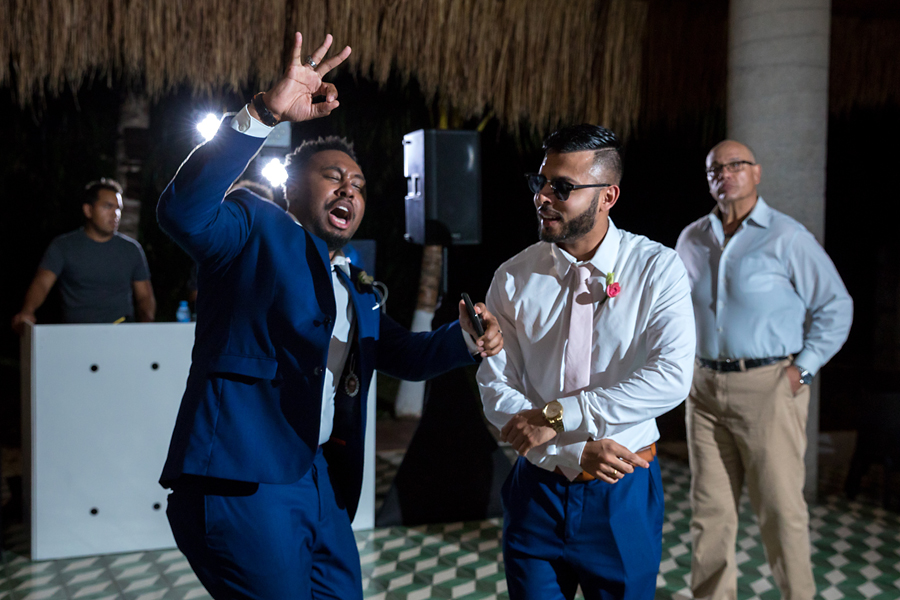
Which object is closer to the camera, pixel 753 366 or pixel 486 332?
pixel 486 332

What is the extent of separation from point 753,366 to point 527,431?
1.63 meters

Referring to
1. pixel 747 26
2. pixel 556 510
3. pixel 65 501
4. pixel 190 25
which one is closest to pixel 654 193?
pixel 747 26

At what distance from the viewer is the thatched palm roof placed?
4832 mm

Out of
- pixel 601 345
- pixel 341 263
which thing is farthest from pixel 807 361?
pixel 341 263

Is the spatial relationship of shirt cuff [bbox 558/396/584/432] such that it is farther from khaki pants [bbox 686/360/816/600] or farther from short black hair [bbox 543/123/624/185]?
khaki pants [bbox 686/360/816/600]

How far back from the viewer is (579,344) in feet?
6.04

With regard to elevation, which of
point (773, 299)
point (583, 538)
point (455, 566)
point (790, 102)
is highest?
point (790, 102)

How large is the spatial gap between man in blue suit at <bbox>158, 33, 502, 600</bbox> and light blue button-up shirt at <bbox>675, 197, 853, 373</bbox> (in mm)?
1510

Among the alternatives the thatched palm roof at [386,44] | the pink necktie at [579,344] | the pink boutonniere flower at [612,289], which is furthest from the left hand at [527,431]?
the thatched palm roof at [386,44]

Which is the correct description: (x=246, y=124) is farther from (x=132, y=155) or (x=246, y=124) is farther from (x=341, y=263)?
(x=132, y=155)

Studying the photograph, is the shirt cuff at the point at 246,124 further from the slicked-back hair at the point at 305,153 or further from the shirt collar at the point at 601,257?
the shirt collar at the point at 601,257

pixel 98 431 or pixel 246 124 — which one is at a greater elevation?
pixel 246 124

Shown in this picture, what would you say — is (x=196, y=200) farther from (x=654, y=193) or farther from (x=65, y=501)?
(x=654, y=193)

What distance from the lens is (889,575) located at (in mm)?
3443
